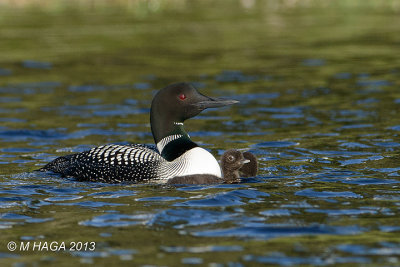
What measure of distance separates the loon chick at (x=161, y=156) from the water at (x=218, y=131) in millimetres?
181

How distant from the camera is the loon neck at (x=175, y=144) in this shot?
783 centimetres

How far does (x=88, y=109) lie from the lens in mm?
12383

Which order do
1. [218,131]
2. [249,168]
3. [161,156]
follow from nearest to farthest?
[249,168], [161,156], [218,131]

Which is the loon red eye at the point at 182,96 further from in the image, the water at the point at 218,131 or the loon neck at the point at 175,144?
the water at the point at 218,131

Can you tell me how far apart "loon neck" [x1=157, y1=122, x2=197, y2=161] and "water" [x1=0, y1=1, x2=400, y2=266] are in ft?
1.53

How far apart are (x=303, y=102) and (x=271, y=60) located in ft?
13.7

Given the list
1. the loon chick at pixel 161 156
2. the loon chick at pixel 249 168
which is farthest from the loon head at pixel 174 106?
the loon chick at pixel 249 168

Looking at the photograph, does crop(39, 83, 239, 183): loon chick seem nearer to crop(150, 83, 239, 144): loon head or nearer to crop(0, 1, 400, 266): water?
crop(150, 83, 239, 144): loon head

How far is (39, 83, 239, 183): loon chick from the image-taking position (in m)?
7.63

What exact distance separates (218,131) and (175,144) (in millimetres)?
2947

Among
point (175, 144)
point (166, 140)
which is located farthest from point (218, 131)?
point (175, 144)

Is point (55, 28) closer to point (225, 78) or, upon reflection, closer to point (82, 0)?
point (82, 0)

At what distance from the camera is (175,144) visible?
26.0ft

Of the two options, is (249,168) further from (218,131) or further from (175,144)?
(218,131)
